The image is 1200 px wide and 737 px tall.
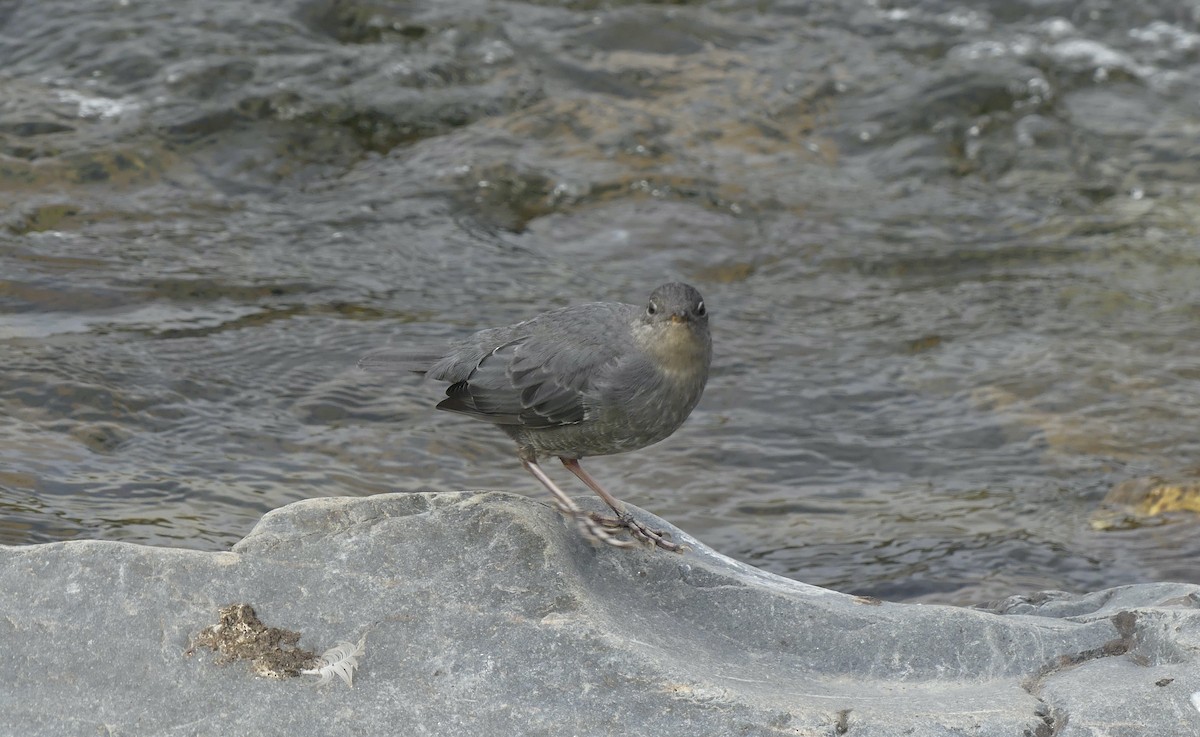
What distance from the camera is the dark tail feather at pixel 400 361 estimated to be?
393cm

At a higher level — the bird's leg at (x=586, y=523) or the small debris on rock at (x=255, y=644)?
the small debris on rock at (x=255, y=644)

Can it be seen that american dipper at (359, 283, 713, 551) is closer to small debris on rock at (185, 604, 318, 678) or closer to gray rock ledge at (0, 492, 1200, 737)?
gray rock ledge at (0, 492, 1200, 737)

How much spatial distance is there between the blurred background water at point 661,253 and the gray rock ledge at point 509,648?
5.11 feet

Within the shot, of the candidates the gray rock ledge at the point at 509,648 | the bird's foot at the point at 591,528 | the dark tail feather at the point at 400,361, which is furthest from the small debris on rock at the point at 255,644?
the dark tail feather at the point at 400,361

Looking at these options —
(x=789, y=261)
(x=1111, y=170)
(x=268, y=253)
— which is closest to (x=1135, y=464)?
(x=789, y=261)

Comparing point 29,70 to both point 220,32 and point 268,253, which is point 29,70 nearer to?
point 220,32

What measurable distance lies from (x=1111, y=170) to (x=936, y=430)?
11.1ft

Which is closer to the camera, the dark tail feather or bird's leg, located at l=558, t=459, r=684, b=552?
bird's leg, located at l=558, t=459, r=684, b=552

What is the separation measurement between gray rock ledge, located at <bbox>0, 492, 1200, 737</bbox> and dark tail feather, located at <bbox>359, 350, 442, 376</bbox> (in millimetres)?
646

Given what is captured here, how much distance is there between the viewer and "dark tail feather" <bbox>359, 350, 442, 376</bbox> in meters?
3.93

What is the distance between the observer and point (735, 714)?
8.73 ft

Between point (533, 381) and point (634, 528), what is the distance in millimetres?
510

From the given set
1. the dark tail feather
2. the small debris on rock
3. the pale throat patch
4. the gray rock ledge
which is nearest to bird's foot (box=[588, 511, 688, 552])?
the gray rock ledge

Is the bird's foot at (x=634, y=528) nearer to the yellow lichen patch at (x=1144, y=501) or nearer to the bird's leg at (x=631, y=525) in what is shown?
the bird's leg at (x=631, y=525)
